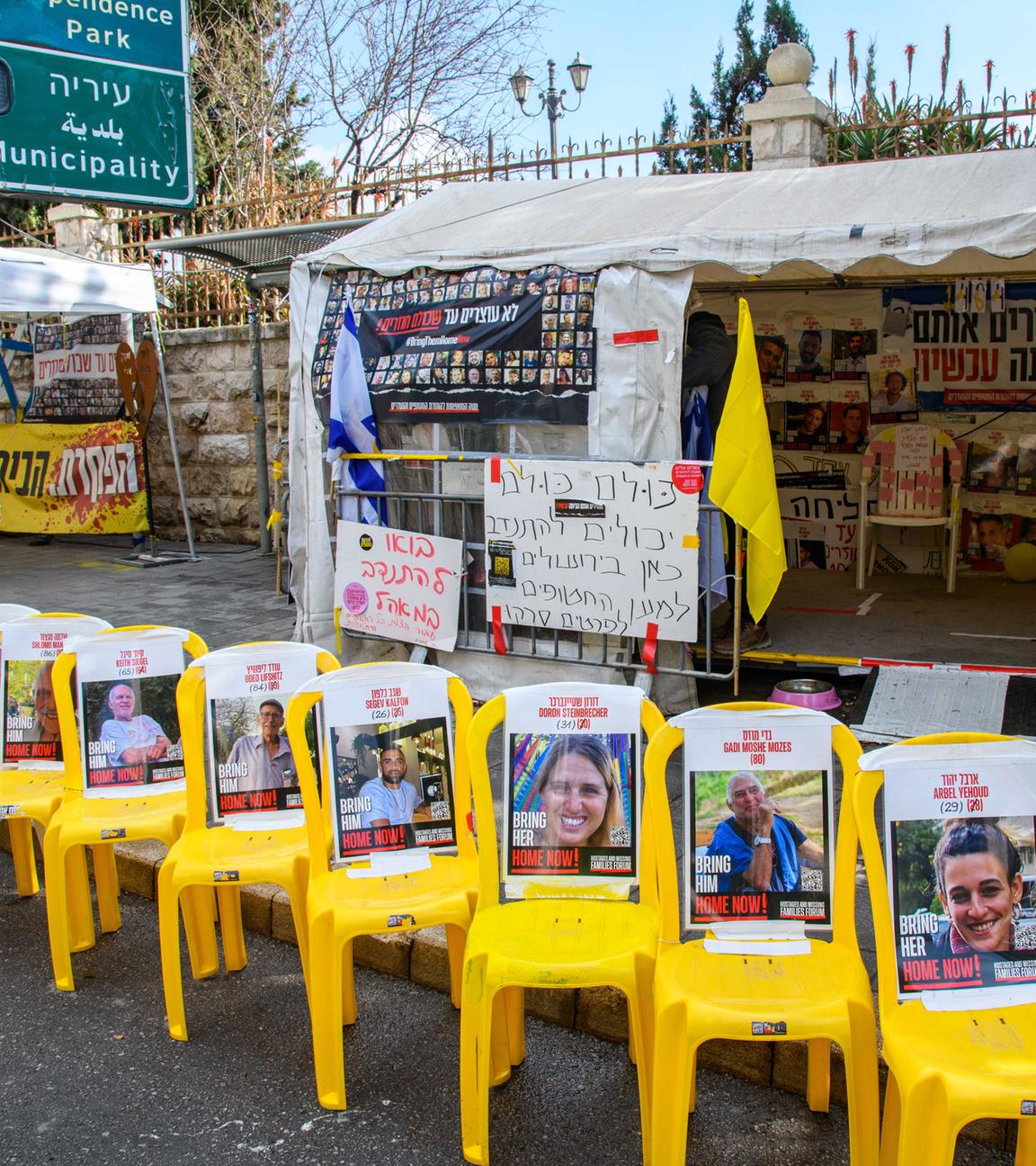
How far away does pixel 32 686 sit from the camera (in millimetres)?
4508

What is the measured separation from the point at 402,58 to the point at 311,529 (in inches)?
567

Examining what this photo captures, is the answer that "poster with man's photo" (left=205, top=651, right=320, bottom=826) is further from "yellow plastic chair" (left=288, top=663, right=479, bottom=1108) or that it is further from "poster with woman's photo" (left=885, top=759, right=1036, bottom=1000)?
"poster with woman's photo" (left=885, top=759, right=1036, bottom=1000)

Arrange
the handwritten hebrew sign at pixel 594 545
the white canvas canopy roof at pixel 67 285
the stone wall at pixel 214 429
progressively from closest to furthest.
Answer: the handwritten hebrew sign at pixel 594 545 → the white canvas canopy roof at pixel 67 285 → the stone wall at pixel 214 429

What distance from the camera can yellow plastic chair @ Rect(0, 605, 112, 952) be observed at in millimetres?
4277

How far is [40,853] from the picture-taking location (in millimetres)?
5211

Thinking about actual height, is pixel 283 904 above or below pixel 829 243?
below

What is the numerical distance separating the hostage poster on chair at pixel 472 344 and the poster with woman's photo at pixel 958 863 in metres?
3.38

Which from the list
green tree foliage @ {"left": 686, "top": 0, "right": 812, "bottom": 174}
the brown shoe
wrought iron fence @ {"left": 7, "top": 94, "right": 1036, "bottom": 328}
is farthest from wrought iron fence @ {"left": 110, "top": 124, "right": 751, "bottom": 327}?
green tree foliage @ {"left": 686, "top": 0, "right": 812, "bottom": 174}

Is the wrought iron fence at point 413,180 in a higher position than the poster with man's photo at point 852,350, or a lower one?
higher

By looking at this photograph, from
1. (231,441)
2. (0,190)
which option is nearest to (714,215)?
(0,190)

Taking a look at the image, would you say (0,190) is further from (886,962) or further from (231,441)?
(231,441)

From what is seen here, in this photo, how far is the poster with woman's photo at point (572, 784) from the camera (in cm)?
330

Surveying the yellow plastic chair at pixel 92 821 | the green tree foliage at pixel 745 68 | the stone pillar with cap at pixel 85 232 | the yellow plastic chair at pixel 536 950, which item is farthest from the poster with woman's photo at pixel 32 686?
the green tree foliage at pixel 745 68

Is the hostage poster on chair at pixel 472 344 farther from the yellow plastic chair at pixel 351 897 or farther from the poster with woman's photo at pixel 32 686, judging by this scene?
the yellow plastic chair at pixel 351 897
